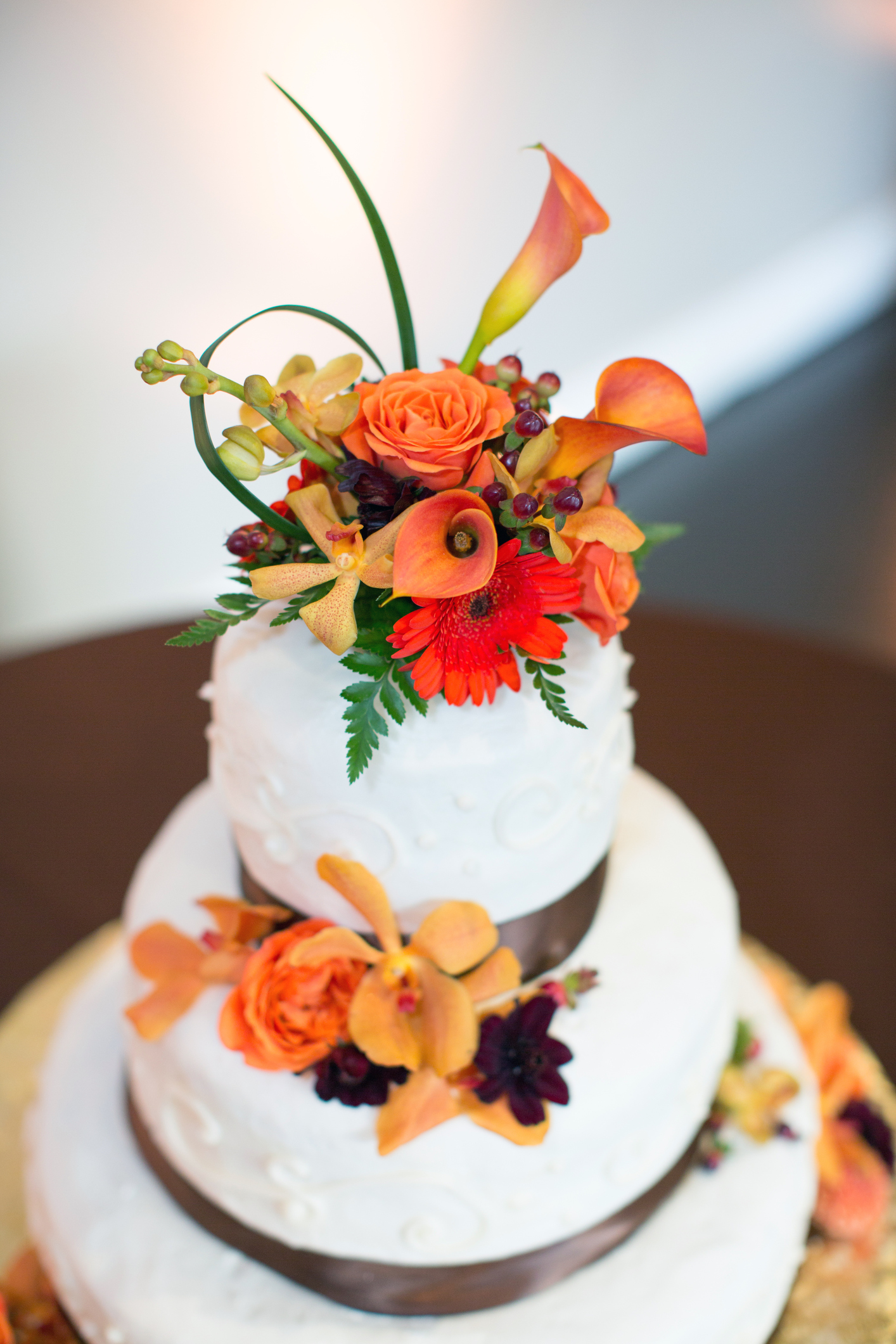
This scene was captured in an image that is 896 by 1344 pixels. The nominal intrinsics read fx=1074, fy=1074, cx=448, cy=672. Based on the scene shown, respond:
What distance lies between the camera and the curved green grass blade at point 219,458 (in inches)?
36.3

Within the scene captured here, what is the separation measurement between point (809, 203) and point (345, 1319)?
585cm

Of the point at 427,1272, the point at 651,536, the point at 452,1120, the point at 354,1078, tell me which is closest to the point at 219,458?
the point at 651,536

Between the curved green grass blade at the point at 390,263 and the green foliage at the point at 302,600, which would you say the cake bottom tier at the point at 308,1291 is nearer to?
the green foliage at the point at 302,600

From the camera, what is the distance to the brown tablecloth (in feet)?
7.86

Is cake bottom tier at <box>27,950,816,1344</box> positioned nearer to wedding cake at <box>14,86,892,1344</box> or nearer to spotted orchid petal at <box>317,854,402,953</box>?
wedding cake at <box>14,86,892,1344</box>

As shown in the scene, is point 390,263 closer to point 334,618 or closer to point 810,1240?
point 334,618

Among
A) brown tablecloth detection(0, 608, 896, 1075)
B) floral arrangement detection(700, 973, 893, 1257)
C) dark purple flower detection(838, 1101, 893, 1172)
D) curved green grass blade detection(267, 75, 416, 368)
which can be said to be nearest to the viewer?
curved green grass blade detection(267, 75, 416, 368)

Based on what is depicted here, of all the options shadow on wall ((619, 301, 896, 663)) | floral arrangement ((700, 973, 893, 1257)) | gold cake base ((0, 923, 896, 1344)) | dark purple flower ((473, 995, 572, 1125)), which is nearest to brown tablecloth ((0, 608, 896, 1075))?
gold cake base ((0, 923, 896, 1344))

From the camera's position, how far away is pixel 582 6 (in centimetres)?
377

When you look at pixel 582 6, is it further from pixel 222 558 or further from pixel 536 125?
pixel 222 558

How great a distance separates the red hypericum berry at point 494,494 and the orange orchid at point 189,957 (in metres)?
0.61

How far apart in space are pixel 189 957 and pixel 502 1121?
45 centimetres

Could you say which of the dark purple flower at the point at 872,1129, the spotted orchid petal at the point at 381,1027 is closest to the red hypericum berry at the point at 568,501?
the spotted orchid petal at the point at 381,1027

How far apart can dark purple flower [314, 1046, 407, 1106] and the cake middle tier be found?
0.19 ft
